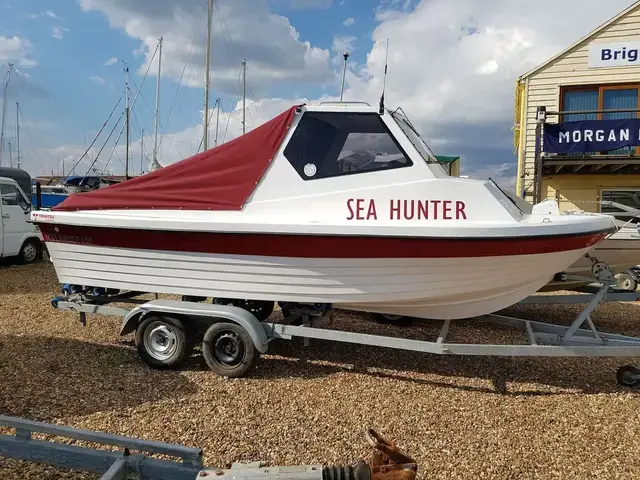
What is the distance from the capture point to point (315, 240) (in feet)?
13.1

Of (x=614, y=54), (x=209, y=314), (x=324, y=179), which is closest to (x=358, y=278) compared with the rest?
(x=324, y=179)

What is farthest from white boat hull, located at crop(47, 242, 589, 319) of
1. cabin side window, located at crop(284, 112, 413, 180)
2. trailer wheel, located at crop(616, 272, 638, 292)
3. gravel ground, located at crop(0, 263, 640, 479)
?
trailer wheel, located at crop(616, 272, 638, 292)

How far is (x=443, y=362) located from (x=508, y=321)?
0.73 meters

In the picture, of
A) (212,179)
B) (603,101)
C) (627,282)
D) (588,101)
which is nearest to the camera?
(212,179)

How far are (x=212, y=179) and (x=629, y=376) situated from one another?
3.94m

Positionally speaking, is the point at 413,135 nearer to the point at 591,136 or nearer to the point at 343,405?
the point at 343,405

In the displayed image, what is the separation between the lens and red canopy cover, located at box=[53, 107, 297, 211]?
4.46m

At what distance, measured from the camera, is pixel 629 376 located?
13.8 feet

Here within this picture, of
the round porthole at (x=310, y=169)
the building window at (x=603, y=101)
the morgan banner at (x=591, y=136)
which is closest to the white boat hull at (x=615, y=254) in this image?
the round porthole at (x=310, y=169)

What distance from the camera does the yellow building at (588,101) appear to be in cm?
1067

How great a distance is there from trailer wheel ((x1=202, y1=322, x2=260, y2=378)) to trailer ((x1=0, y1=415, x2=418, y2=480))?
6.52 ft

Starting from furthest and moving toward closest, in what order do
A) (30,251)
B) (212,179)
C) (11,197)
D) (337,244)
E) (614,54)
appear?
(614,54) → (30,251) → (11,197) → (212,179) → (337,244)

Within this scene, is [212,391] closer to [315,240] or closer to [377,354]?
[315,240]

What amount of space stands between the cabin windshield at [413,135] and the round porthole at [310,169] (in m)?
0.83
